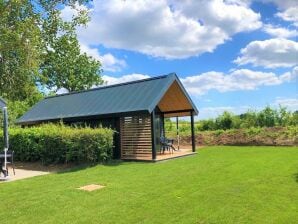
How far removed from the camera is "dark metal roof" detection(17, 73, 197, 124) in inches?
669

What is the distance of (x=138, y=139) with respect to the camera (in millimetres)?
17703

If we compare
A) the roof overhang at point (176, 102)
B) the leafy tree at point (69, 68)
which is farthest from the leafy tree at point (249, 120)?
the leafy tree at point (69, 68)

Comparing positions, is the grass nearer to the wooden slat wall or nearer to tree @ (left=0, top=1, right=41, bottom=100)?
the wooden slat wall

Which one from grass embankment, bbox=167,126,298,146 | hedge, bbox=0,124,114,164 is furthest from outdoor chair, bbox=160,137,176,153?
grass embankment, bbox=167,126,298,146

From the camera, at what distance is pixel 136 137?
1780 cm

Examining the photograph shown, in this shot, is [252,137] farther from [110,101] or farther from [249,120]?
[110,101]

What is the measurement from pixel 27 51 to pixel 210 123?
48.9 ft

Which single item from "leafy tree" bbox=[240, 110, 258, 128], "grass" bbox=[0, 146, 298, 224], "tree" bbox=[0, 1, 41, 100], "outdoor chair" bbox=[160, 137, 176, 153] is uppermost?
"tree" bbox=[0, 1, 41, 100]

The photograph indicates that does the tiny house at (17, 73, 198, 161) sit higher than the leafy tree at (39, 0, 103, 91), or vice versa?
the leafy tree at (39, 0, 103, 91)

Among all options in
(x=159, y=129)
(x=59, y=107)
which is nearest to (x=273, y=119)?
(x=159, y=129)

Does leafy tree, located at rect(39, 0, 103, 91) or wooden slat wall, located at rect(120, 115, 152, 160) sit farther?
leafy tree, located at rect(39, 0, 103, 91)

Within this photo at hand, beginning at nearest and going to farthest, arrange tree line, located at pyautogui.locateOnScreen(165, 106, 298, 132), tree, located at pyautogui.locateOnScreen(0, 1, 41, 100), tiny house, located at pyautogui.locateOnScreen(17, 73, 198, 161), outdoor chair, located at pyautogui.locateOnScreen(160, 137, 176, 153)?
tiny house, located at pyautogui.locateOnScreen(17, 73, 198, 161) → outdoor chair, located at pyautogui.locateOnScreen(160, 137, 176, 153) → tree, located at pyautogui.locateOnScreen(0, 1, 41, 100) → tree line, located at pyautogui.locateOnScreen(165, 106, 298, 132)

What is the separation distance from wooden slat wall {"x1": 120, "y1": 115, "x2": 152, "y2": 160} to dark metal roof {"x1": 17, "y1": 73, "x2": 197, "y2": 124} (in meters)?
1.02

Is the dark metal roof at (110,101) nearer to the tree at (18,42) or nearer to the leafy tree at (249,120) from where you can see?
the tree at (18,42)
